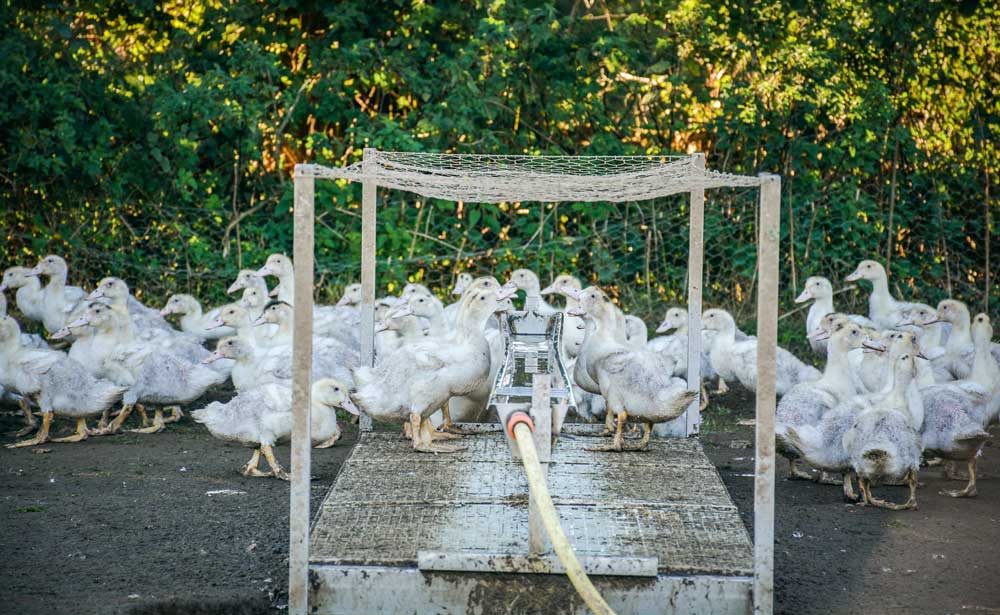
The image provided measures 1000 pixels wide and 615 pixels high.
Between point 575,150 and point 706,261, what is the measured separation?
7.04 ft

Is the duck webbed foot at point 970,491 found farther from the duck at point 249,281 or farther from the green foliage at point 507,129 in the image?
the duck at point 249,281

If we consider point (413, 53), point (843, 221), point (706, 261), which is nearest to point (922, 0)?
point (843, 221)

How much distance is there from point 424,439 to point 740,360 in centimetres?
352

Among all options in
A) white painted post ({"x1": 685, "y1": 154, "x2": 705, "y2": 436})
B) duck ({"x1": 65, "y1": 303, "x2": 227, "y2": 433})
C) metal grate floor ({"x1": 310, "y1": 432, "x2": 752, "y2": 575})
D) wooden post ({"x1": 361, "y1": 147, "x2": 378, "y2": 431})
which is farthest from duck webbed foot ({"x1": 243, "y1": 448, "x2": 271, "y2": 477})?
white painted post ({"x1": 685, "y1": 154, "x2": 705, "y2": 436})

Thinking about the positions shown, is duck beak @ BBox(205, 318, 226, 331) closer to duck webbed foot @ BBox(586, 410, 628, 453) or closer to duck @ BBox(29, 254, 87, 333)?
duck @ BBox(29, 254, 87, 333)

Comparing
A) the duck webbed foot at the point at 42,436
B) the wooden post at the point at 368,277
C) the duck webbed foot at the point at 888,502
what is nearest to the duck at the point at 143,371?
the duck webbed foot at the point at 42,436

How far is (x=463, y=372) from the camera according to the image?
24.6 feet

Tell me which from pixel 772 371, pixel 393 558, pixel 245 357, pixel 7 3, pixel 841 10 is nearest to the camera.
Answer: pixel 772 371

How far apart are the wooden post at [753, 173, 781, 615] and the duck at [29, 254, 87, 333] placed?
8146 mm

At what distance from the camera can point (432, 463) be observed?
7.02 metres

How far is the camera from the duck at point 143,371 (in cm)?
913

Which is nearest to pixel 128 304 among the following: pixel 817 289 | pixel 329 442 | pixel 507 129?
pixel 329 442

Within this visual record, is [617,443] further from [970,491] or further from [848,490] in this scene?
[970,491]

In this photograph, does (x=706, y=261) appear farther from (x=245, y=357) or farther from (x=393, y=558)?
(x=393, y=558)
